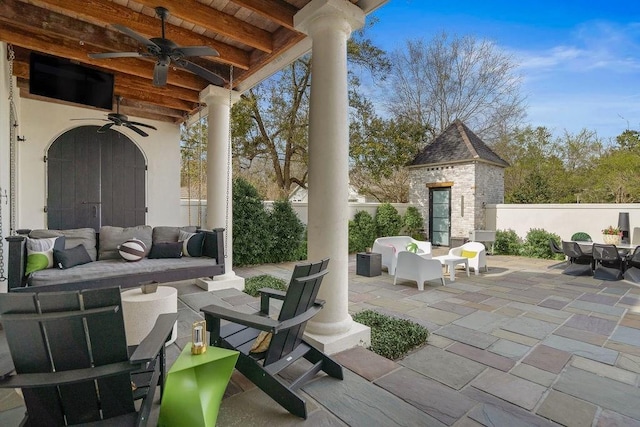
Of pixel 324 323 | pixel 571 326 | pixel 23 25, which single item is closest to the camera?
pixel 324 323

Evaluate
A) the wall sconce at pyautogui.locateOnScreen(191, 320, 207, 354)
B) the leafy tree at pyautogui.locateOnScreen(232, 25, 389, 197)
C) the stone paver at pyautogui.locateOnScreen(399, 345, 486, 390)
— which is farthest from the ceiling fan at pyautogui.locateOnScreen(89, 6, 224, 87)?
the leafy tree at pyautogui.locateOnScreen(232, 25, 389, 197)

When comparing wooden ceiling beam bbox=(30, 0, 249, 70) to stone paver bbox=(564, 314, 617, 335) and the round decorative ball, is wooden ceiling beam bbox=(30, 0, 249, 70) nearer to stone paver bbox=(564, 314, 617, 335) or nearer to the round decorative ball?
the round decorative ball

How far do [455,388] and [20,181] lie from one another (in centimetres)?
719

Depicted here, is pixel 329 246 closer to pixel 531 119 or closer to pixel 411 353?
pixel 411 353

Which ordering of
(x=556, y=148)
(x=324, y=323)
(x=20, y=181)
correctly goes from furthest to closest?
(x=556, y=148), (x=20, y=181), (x=324, y=323)

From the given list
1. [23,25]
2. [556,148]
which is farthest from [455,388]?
[556,148]

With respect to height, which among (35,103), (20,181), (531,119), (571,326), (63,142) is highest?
(531,119)

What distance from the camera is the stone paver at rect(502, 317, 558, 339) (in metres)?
3.54

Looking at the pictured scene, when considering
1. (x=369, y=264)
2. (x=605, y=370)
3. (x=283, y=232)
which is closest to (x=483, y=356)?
(x=605, y=370)

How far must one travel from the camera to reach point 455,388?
2.37 m

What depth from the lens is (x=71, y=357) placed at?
1406mm

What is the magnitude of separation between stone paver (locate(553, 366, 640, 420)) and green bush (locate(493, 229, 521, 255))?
7.85 m

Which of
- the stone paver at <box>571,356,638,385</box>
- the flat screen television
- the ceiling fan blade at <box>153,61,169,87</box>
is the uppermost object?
the flat screen television

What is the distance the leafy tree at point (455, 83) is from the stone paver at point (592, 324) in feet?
→ 41.3
